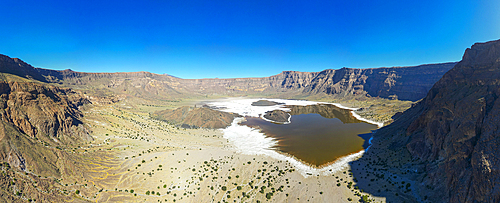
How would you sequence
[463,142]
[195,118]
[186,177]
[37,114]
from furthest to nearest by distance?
[195,118] < [37,114] < [186,177] < [463,142]

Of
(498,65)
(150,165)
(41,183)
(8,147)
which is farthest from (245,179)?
(498,65)

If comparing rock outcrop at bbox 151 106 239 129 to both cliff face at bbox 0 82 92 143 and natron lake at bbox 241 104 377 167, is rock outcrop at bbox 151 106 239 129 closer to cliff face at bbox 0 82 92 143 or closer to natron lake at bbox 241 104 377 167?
natron lake at bbox 241 104 377 167

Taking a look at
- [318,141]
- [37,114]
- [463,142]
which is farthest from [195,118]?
[463,142]

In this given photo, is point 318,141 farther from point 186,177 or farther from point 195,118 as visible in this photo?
point 195,118

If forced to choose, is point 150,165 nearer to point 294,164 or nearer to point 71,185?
point 71,185

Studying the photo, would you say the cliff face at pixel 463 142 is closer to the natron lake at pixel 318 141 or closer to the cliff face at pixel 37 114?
the natron lake at pixel 318 141

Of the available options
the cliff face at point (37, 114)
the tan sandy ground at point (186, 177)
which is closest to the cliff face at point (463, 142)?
the tan sandy ground at point (186, 177)

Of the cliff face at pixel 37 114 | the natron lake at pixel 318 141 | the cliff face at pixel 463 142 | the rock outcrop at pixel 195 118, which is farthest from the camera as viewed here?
the rock outcrop at pixel 195 118
